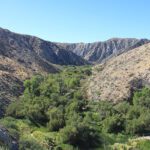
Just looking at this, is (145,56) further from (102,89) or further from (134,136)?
(134,136)

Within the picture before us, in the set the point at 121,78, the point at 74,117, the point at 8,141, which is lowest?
the point at 74,117

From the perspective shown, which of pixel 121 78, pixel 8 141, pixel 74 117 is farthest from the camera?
pixel 121 78

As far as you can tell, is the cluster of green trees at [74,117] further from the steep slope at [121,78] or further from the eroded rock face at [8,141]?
the eroded rock face at [8,141]

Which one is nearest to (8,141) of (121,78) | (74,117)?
(74,117)

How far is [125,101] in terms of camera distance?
285 feet

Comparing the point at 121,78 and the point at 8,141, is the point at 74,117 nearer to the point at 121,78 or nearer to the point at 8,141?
the point at 121,78

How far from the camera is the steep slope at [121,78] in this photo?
300 feet

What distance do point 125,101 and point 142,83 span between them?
28.9 ft

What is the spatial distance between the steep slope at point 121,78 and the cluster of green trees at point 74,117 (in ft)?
9.92

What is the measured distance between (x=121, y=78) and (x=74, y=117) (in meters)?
25.1

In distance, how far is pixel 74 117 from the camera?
7588cm

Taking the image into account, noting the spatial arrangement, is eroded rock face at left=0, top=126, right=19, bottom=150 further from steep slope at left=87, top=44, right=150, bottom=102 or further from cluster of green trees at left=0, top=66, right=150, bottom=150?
steep slope at left=87, top=44, right=150, bottom=102

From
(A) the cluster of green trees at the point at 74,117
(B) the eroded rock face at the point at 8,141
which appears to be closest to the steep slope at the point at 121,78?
(A) the cluster of green trees at the point at 74,117

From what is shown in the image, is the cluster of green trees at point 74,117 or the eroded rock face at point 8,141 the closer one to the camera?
the eroded rock face at point 8,141
